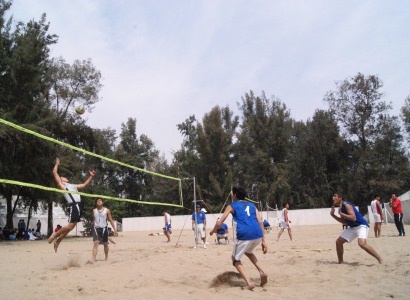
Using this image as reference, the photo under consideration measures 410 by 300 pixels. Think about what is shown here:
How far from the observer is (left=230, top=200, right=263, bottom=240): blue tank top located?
585 centimetres

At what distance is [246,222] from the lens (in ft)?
19.4

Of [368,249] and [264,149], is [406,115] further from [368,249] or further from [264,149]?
[368,249]

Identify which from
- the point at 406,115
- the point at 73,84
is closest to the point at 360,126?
the point at 406,115

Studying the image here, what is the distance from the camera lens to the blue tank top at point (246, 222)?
5848mm

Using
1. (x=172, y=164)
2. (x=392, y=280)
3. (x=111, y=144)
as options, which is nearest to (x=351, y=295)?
(x=392, y=280)

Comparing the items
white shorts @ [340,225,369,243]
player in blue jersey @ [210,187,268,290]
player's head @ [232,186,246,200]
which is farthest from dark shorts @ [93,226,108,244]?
white shorts @ [340,225,369,243]

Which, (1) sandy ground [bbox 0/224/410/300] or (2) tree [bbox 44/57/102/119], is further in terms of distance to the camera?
(2) tree [bbox 44/57/102/119]

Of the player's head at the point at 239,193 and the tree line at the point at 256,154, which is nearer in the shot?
the player's head at the point at 239,193

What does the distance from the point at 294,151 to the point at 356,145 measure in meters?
8.20

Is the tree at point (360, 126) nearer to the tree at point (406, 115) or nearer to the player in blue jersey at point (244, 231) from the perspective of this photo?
the tree at point (406, 115)

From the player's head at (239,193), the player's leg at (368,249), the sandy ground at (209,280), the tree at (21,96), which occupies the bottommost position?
the sandy ground at (209,280)

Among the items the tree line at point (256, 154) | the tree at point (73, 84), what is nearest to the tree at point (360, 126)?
the tree line at point (256, 154)

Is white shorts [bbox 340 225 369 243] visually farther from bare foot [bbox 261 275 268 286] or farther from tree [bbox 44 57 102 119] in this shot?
tree [bbox 44 57 102 119]

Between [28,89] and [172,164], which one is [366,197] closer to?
[172,164]
